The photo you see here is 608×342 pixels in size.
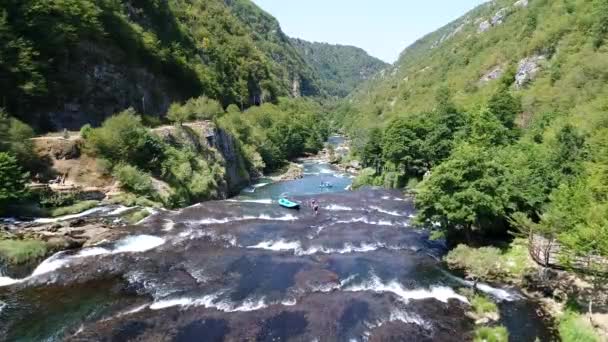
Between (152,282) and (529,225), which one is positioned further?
(529,225)

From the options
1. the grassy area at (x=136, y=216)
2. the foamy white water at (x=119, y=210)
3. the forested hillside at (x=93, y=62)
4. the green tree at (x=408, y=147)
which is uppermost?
the forested hillside at (x=93, y=62)

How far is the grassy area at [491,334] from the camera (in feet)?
81.8

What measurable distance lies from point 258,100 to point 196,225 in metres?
145

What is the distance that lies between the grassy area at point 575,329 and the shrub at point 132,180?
47719mm

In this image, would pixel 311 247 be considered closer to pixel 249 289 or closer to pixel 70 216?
pixel 249 289

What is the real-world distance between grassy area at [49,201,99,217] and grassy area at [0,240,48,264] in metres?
10.2

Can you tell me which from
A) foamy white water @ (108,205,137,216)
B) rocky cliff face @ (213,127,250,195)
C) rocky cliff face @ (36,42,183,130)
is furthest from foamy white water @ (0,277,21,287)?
rocky cliff face @ (213,127,250,195)

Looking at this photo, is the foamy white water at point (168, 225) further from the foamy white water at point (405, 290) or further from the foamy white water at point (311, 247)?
the foamy white water at point (405, 290)

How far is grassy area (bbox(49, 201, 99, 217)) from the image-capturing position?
44.0m

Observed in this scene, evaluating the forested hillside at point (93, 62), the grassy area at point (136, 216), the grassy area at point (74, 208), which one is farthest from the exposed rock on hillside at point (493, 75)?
the grassy area at point (74, 208)

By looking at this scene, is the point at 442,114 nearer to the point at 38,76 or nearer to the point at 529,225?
the point at 529,225

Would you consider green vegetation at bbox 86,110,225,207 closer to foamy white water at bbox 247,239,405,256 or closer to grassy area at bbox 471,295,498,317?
foamy white water at bbox 247,239,405,256

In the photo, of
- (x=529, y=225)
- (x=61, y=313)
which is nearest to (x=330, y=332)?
(x=61, y=313)

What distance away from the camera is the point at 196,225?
45.9 meters
